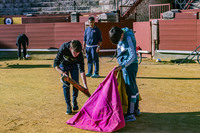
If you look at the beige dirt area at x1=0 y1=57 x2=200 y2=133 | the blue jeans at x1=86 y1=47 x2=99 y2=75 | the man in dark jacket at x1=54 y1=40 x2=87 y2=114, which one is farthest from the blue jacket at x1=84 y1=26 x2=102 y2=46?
the man in dark jacket at x1=54 y1=40 x2=87 y2=114

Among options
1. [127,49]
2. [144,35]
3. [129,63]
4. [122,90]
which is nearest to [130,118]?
[122,90]

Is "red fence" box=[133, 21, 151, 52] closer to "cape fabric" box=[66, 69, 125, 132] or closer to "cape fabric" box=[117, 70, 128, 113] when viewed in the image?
"cape fabric" box=[117, 70, 128, 113]

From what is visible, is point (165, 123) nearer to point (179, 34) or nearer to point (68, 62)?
point (68, 62)

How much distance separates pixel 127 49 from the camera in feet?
15.6

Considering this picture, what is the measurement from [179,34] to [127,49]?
299 inches

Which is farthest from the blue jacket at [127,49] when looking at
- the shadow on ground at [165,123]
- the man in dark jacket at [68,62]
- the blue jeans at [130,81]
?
the shadow on ground at [165,123]

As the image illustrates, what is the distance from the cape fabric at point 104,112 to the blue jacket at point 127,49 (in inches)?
11.6

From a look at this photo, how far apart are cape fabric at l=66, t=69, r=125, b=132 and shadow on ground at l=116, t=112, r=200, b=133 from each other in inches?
6.8

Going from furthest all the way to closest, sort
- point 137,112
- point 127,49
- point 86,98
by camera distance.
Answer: point 86,98, point 137,112, point 127,49

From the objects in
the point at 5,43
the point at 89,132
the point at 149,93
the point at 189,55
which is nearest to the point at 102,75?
the point at 149,93

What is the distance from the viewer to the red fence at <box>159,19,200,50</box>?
11586 millimetres

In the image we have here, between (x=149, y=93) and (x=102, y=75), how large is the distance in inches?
99.4

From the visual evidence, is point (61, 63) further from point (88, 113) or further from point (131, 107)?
point (131, 107)

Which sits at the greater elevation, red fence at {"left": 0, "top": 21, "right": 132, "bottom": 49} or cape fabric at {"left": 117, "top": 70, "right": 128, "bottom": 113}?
red fence at {"left": 0, "top": 21, "right": 132, "bottom": 49}
